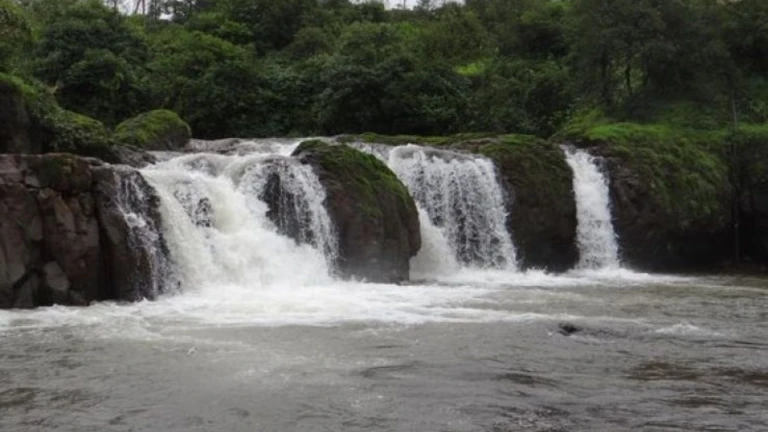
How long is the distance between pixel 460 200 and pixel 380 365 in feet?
44.5

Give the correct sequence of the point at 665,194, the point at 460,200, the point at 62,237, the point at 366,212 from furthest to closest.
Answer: the point at 665,194
the point at 460,200
the point at 366,212
the point at 62,237

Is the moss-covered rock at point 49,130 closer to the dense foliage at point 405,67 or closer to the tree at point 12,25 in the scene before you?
the tree at point 12,25

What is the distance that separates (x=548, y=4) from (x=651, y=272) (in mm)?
24296

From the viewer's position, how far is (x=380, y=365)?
10.4 metres

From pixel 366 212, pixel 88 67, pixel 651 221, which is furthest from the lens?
pixel 88 67

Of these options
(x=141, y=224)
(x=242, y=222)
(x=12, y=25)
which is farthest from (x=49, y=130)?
(x=141, y=224)

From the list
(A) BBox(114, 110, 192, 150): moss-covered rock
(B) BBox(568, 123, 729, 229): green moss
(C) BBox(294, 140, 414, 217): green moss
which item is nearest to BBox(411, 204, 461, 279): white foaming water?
(C) BBox(294, 140, 414, 217): green moss

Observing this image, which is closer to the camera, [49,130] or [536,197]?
[49,130]

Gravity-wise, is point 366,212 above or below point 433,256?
above

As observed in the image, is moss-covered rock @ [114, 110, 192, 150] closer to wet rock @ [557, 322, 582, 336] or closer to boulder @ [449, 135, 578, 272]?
boulder @ [449, 135, 578, 272]

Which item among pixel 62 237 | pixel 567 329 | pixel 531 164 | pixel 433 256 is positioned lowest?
pixel 567 329

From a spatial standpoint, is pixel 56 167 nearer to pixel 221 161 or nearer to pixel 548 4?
pixel 221 161

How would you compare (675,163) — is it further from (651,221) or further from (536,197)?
(536,197)

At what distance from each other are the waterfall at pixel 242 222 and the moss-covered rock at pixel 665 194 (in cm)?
1008
